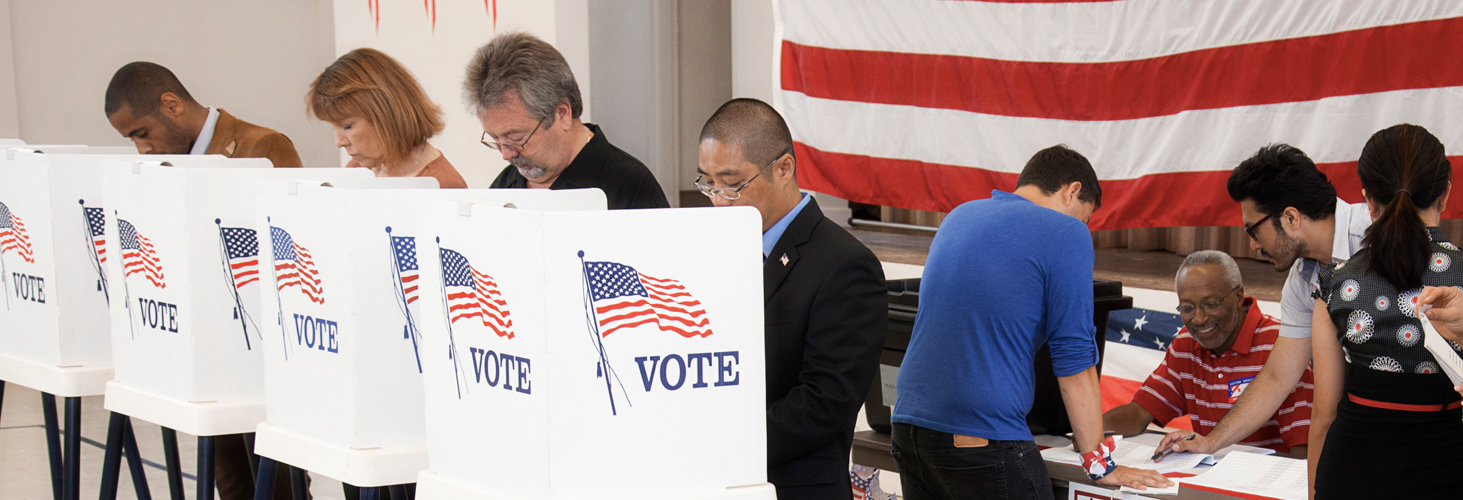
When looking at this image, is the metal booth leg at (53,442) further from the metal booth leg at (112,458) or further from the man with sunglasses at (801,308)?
the man with sunglasses at (801,308)

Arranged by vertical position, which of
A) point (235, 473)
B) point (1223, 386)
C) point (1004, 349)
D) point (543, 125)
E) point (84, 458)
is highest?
point (543, 125)

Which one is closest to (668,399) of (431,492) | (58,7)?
(431,492)

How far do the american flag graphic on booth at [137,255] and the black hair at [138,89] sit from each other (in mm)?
1315

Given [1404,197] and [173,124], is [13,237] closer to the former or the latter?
[173,124]

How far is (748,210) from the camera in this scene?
136 centimetres

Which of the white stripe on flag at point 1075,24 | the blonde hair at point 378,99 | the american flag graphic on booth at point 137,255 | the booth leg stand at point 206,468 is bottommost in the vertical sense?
the booth leg stand at point 206,468

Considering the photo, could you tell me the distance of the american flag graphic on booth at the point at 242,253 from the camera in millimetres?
1954

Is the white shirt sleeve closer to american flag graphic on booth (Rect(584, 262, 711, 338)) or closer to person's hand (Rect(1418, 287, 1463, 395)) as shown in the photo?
person's hand (Rect(1418, 287, 1463, 395))

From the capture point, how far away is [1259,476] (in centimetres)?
225

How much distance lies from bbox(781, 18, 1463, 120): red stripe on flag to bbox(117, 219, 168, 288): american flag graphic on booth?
3.05 m

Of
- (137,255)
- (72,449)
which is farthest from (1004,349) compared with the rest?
(72,449)

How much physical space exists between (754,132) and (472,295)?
543mm

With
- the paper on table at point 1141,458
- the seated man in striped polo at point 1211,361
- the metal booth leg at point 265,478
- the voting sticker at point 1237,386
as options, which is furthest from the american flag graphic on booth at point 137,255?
the voting sticker at point 1237,386

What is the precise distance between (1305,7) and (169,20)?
632 cm
